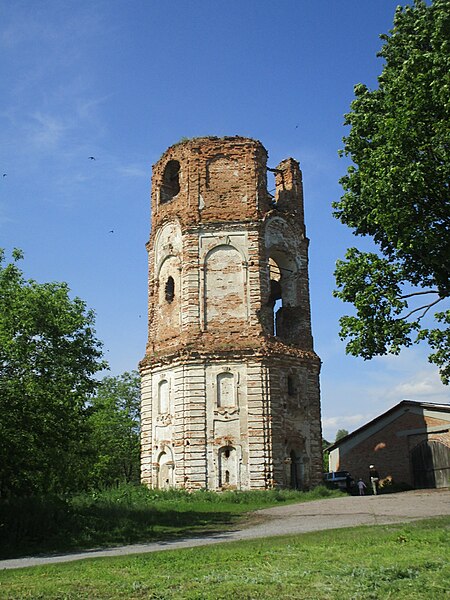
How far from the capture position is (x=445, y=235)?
15.2 metres

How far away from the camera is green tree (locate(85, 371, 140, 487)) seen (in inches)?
1542

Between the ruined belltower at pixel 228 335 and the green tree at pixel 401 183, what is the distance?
9504 millimetres

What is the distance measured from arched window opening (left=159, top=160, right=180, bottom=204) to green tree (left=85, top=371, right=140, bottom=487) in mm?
13615

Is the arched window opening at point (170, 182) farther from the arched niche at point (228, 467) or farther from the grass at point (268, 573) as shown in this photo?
the grass at point (268, 573)

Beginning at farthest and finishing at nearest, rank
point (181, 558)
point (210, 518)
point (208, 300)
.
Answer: point (208, 300) → point (210, 518) → point (181, 558)

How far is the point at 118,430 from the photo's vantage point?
4200 centimetres

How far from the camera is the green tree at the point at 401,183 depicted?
14453 mm

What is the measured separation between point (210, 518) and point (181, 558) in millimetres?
8815

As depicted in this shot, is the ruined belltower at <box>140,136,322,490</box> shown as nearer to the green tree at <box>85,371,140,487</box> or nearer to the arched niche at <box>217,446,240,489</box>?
the arched niche at <box>217,446,240,489</box>

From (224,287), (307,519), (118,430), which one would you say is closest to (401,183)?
(307,519)

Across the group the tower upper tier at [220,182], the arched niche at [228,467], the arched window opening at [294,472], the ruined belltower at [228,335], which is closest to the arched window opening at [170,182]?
the ruined belltower at [228,335]

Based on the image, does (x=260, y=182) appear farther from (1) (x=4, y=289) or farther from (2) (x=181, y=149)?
(1) (x=4, y=289)

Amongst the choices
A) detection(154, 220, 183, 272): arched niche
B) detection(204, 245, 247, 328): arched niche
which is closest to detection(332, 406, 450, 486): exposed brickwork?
detection(204, 245, 247, 328): arched niche

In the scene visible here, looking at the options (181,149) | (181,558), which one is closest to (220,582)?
(181,558)
